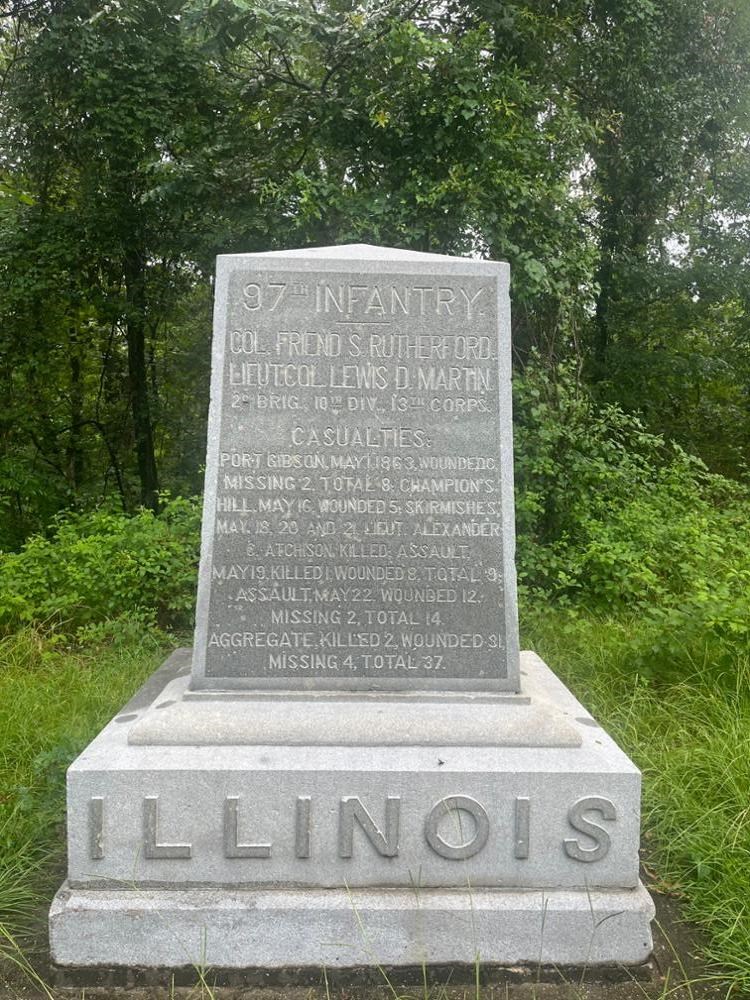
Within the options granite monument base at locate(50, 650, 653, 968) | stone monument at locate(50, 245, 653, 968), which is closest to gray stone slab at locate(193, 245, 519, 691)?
stone monument at locate(50, 245, 653, 968)

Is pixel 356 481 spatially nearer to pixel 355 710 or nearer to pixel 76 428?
pixel 355 710

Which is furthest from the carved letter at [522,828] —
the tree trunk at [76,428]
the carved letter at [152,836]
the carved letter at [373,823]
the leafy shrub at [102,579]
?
the tree trunk at [76,428]

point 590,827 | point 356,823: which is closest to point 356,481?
point 356,823

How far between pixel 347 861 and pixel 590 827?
731 millimetres

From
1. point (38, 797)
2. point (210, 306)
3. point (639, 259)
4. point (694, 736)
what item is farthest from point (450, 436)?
point (639, 259)

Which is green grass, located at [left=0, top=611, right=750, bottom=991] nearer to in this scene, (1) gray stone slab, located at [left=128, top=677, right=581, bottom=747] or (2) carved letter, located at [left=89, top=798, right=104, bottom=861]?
(2) carved letter, located at [left=89, top=798, right=104, bottom=861]

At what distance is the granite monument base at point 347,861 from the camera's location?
228cm

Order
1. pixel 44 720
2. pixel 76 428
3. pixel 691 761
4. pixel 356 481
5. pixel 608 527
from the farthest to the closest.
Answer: pixel 76 428
pixel 608 527
pixel 44 720
pixel 691 761
pixel 356 481

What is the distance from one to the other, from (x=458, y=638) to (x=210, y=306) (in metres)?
8.64

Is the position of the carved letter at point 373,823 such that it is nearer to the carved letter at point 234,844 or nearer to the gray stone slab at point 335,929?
the gray stone slab at point 335,929

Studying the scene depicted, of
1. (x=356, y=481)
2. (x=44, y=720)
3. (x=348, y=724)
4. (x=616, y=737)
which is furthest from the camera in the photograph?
(x=44, y=720)

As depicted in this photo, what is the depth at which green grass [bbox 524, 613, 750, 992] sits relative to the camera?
2.48 metres

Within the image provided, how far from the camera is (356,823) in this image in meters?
2.36

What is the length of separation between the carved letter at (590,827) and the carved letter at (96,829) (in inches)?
53.9
